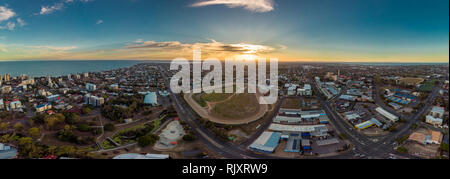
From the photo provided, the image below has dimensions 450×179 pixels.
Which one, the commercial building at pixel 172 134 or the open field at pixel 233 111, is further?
the open field at pixel 233 111

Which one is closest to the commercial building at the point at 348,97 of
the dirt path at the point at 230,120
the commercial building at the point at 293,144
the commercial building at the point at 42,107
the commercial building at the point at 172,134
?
the dirt path at the point at 230,120

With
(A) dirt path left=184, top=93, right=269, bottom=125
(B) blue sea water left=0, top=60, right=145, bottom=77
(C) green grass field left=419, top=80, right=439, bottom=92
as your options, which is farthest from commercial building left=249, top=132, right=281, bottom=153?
(B) blue sea water left=0, top=60, right=145, bottom=77

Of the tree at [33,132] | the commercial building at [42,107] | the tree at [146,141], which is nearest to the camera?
the tree at [146,141]

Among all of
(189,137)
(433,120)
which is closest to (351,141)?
(433,120)

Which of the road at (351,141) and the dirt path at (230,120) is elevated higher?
the dirt path at (230,120)

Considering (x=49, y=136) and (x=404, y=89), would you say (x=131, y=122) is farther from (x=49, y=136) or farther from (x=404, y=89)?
(x=404, y=89)

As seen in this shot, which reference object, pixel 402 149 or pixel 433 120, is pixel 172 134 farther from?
pixel 433 120

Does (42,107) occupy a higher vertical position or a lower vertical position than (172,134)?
higher

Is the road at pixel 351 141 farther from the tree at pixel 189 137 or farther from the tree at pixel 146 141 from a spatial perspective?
the tree at pixel 146 141
